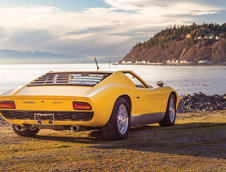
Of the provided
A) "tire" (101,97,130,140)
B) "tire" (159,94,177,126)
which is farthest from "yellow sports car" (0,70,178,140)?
"tire" (159,94,177,126)

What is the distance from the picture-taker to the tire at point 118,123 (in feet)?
21.1

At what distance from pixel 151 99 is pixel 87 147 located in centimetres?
254

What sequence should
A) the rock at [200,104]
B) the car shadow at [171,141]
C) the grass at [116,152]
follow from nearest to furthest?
the grass at [116,152] < the car shadow at [171,141] < the rock at [200,104]

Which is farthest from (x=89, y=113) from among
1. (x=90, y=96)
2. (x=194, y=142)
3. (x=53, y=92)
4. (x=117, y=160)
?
(x=194, y=142)

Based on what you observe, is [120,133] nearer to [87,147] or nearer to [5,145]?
[87,147]

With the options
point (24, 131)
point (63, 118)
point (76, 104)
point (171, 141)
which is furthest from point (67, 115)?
point (171, 141)

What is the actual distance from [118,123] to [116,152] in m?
1.12

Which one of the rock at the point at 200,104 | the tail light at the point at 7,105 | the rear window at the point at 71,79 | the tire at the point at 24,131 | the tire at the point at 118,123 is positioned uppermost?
the rear window at the point at 71,79

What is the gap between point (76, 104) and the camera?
6.05m

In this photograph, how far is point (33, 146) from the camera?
20.0 feet

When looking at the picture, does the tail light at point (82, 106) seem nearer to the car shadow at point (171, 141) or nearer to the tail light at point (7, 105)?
the car shadow at point (171, 141)

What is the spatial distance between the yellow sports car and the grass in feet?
1.06

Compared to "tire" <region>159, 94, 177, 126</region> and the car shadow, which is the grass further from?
"tire" <region>159, 94, 177, 126</region>

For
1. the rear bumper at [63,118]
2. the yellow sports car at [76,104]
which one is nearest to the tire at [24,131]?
the yellow sports car at [76,104]
